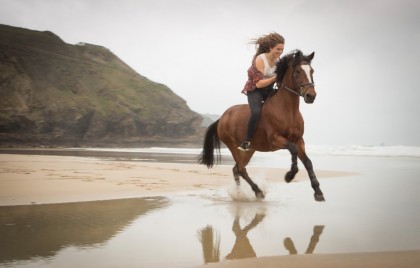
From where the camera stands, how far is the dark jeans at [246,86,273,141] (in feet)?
22.6

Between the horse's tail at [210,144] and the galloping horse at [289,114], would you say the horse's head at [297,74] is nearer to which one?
the galloping horse at [289,114]

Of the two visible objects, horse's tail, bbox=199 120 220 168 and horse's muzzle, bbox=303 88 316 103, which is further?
horse's tail, bbox=199 120 220 168

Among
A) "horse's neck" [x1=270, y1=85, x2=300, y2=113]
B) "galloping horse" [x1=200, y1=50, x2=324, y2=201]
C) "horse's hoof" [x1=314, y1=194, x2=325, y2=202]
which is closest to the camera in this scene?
"horse's hoof" [x1=314, y1=194, x2=325, y2=202]

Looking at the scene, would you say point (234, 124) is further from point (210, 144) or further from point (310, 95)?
point (310, 95)

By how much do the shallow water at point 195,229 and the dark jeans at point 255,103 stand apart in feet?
4.57

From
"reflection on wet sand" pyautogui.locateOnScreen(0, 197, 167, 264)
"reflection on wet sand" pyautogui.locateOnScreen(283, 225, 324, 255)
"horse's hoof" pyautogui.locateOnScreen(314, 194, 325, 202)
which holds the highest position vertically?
"horse's hoof" pyautogui.locateOnScreen(314, 194, 325, 202)

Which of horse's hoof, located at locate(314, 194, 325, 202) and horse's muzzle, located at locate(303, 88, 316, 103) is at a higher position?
horse's muzzle, located at locate(303, 88, 316, 103)

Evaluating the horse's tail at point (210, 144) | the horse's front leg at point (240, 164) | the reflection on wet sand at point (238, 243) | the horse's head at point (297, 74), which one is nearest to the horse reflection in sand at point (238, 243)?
the reflection on wet sand at point (238, 243)

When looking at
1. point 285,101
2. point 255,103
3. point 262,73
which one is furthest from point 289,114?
point 262,73

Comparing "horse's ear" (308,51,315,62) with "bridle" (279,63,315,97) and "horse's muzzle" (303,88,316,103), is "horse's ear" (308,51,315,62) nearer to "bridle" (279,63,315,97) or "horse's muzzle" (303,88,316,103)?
"bridle" (279,63,315,97)

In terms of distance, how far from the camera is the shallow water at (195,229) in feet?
10.1

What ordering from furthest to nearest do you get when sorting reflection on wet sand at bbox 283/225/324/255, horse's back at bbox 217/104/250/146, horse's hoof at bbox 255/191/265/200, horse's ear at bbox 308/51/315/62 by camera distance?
horse's back at bbox 217/104/250/146, horse's hoof at bbox 255/191/265/200, horse's ear at bbox 308/51/315/62, reflection on wet sand at bbox 283/225/324/255

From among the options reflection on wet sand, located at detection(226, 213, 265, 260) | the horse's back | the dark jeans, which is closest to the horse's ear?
the dark jeans

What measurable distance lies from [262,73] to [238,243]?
4372 mm
